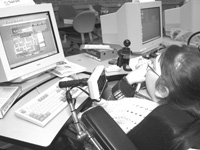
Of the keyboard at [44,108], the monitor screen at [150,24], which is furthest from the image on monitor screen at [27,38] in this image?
the monitor screen at [150,24]

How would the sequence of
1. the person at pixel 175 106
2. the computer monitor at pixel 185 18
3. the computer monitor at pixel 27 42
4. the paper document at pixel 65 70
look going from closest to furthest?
the person at pixel 175 106 → the computer monitor at pixel 27 42 → the paper document at pixel 65 70 → the computer monitor at pixel 185 18

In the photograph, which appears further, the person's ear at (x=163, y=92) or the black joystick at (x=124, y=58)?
the black joystick at (x=124, y=58)

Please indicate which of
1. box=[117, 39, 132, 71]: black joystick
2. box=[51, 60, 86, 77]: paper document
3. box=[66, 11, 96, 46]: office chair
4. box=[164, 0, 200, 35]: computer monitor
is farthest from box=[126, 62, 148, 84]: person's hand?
box=[66, 11, 96, 46]: office chair

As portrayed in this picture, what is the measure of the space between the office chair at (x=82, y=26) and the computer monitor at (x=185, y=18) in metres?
1.52

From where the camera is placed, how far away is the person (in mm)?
647

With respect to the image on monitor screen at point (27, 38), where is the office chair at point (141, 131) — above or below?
below

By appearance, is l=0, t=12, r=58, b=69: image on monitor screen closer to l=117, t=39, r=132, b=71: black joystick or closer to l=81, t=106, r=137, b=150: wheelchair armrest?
l=117, t=39, r=132, b=71: black joystick

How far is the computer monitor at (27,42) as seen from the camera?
1123mm

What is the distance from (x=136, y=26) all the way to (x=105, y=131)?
3.51 feet

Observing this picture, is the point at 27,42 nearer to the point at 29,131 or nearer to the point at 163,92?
the point at 29,131

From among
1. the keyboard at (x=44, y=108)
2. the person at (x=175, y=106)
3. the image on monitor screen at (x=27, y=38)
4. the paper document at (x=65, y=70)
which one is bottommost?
the keyboard at (x=44, y=108)

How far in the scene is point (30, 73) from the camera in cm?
126

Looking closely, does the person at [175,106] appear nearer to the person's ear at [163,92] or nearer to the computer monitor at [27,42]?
the person's ear at [163,92]

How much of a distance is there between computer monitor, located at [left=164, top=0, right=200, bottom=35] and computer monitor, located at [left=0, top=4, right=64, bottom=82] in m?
1.22
